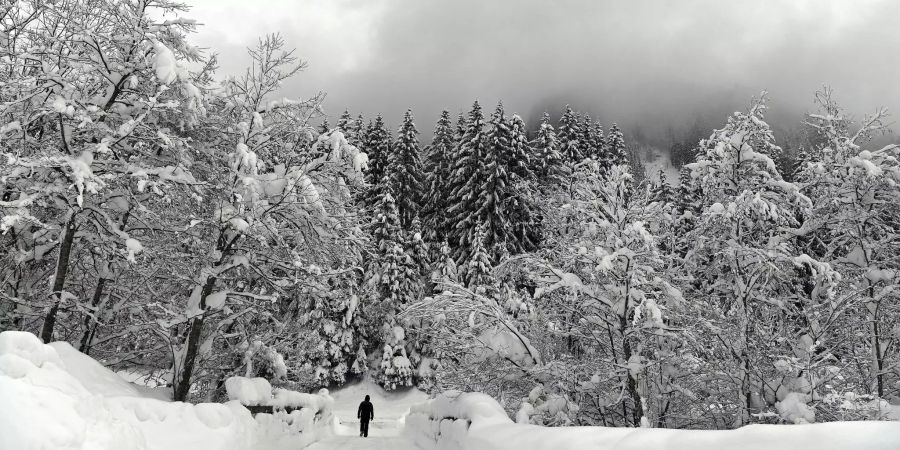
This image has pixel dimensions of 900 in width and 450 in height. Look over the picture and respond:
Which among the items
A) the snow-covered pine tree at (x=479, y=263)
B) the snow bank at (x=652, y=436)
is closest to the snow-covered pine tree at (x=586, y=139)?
the snow-covered pine tree at (x=479, y=263)

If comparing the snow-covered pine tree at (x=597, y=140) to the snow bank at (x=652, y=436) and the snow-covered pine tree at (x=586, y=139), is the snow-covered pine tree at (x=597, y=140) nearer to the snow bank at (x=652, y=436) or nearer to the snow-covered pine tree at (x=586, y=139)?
the snow-covered pine tree at (x=586, y=139)

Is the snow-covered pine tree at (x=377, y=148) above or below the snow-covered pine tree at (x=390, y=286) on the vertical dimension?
above

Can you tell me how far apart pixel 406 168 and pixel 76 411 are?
33.4 meters

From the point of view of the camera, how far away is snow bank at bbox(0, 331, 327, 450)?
351 cm

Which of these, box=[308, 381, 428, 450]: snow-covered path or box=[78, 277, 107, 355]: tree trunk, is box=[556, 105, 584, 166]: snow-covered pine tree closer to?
box=[308, 381, 428, 450]: snow-covered path

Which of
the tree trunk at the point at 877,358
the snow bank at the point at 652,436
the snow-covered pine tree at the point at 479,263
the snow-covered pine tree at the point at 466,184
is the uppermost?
the snow-covered pine tree at the point at 466,184

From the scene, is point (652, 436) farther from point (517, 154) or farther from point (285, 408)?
point (517, 154)

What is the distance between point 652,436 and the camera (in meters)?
4.41

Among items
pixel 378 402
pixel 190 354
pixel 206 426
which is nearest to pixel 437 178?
pixel 378 402

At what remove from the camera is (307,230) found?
1052 cm

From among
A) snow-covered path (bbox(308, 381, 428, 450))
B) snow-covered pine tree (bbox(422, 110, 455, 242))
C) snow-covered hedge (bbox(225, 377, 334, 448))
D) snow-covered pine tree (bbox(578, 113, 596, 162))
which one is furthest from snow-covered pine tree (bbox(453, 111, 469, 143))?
snow-covered hedge (bbox(225, 377, 334, 448))

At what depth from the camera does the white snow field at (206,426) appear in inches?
137

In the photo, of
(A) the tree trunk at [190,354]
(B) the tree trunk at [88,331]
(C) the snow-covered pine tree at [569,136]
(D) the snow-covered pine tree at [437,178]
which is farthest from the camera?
(D) the snow-covered pine tree at [437,178]

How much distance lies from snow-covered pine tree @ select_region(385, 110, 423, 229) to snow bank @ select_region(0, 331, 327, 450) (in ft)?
96.6
